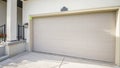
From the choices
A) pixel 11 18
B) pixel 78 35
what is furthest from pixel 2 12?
pixel 78 35

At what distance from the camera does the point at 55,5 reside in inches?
201

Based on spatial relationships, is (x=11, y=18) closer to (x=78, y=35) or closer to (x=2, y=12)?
(x=2, y=12)

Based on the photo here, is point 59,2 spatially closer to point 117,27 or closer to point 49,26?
point 49,26

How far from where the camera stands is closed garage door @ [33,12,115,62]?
4238 millimetres

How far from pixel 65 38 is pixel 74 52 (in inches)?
34.6

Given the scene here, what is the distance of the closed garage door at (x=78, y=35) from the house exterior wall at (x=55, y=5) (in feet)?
1.32

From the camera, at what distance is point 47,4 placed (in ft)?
17.4

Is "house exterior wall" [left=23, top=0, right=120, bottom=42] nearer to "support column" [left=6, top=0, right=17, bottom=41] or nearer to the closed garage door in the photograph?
the closed garage door

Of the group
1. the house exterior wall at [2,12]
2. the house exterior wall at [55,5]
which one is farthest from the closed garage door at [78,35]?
the house exterior wall at [2,12]

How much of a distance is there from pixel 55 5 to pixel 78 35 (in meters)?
2.05

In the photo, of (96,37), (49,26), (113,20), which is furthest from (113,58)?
(49,26)

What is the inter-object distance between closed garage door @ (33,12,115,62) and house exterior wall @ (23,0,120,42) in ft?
1.32

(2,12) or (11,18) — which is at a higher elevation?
(2,12)

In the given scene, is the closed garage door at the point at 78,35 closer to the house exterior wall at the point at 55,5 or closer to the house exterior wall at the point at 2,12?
the house exterior wall at the point at 55,5
